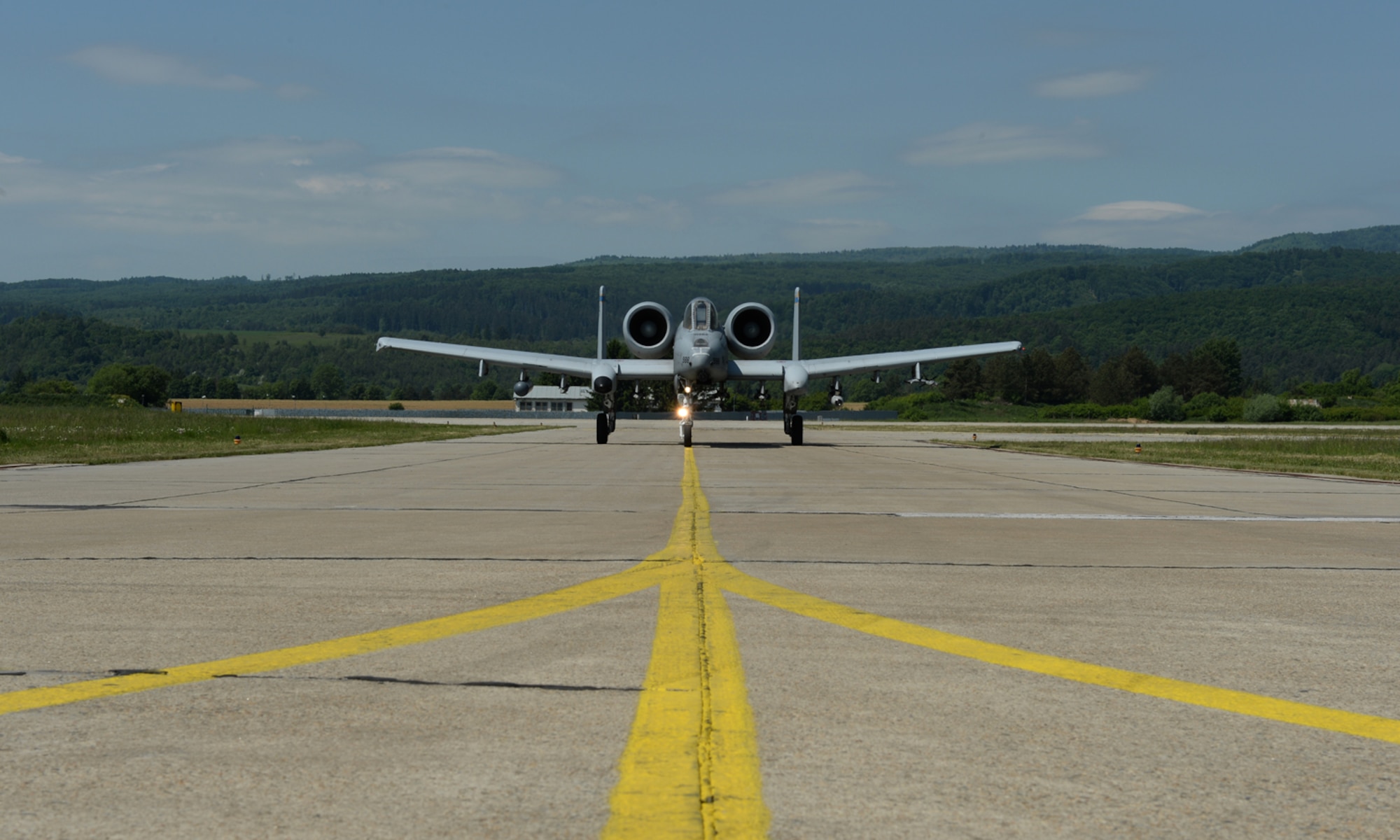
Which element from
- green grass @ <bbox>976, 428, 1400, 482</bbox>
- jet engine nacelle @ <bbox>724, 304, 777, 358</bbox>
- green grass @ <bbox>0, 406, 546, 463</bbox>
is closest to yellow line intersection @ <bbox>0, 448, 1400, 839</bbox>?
green grass @ <bbox>976, 428, 1400, 482</bbox>

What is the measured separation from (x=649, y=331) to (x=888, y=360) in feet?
27.9

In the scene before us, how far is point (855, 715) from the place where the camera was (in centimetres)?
396

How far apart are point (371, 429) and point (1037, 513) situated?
1701 inches

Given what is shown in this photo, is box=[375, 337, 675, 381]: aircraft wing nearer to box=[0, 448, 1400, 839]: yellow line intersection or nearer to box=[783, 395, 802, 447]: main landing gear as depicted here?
box=[783, 395, 802, 447]: main landing gear

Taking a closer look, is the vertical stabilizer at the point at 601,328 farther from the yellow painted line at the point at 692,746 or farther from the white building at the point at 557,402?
the white building at the point at 557,402

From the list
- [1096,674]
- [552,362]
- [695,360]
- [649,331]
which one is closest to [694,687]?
[1096,674]

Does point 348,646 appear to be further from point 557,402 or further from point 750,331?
point 557,402

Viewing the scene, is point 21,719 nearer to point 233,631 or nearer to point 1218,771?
point 233,631

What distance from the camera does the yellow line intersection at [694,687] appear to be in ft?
10.0

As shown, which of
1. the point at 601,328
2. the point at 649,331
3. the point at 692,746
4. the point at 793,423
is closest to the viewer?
the point at 692,746

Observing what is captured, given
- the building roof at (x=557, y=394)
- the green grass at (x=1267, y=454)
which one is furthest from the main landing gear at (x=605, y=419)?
the building roof at (x=557, y=394)

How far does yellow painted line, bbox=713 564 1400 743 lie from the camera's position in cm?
396

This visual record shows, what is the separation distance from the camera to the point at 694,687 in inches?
172

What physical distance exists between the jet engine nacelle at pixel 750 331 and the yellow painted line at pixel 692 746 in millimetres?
29808
